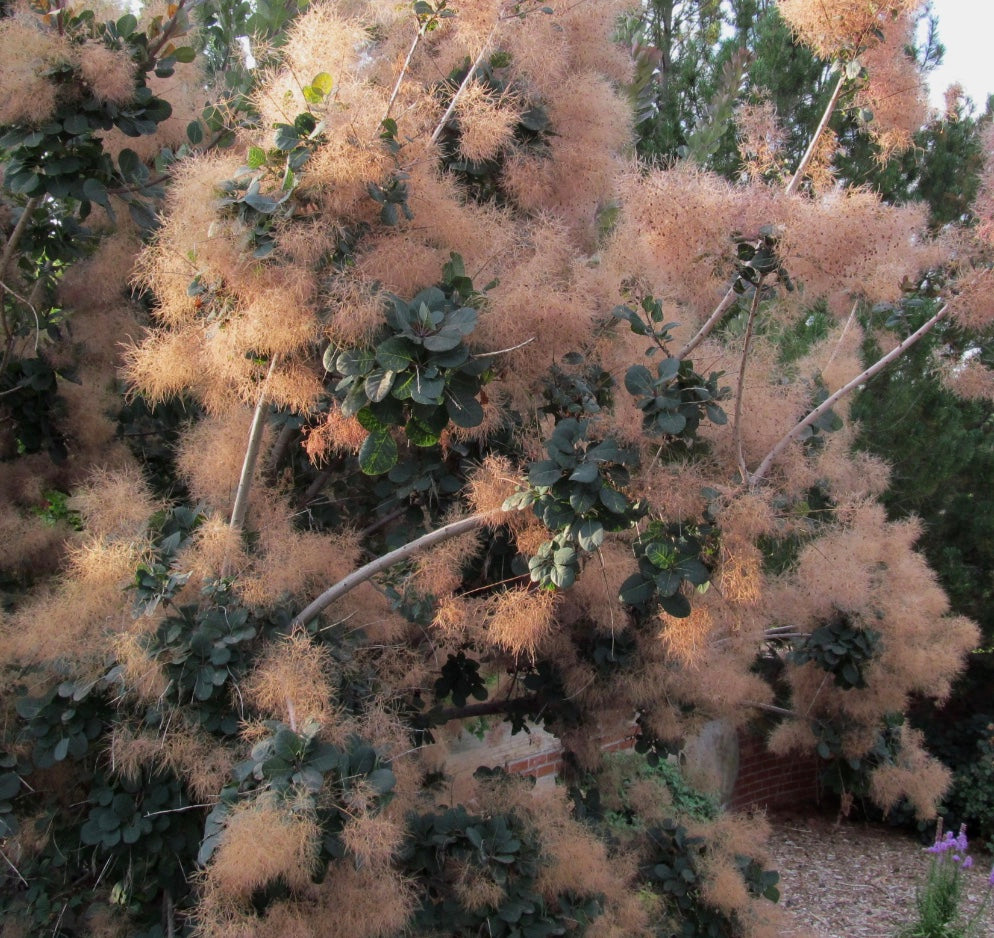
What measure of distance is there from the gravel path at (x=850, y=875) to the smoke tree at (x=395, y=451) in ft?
10.4

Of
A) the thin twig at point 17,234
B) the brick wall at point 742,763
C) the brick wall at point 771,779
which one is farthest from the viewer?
the brick wall at point 771,779

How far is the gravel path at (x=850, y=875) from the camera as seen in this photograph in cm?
601

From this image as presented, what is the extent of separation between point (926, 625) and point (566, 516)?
302 centimetres

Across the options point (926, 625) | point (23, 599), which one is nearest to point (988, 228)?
point (926, 625)

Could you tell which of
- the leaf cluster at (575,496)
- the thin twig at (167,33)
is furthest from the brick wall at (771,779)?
the thin twig at (167,33)

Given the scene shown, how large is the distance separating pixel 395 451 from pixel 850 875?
6341 mm

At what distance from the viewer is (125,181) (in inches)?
119

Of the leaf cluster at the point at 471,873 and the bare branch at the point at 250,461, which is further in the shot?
the leaf cluster at the point at 471,873

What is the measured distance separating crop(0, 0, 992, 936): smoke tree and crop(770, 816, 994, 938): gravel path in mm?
3174

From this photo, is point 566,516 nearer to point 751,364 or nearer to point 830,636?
point 751,364

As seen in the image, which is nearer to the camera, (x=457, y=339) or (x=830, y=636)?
(x=457, y=339)

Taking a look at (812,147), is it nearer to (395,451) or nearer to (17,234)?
(395,451)

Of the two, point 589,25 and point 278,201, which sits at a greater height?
point 589,25

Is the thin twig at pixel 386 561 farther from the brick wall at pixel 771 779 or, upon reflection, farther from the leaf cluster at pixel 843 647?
the brick wall at pixel 771 779
